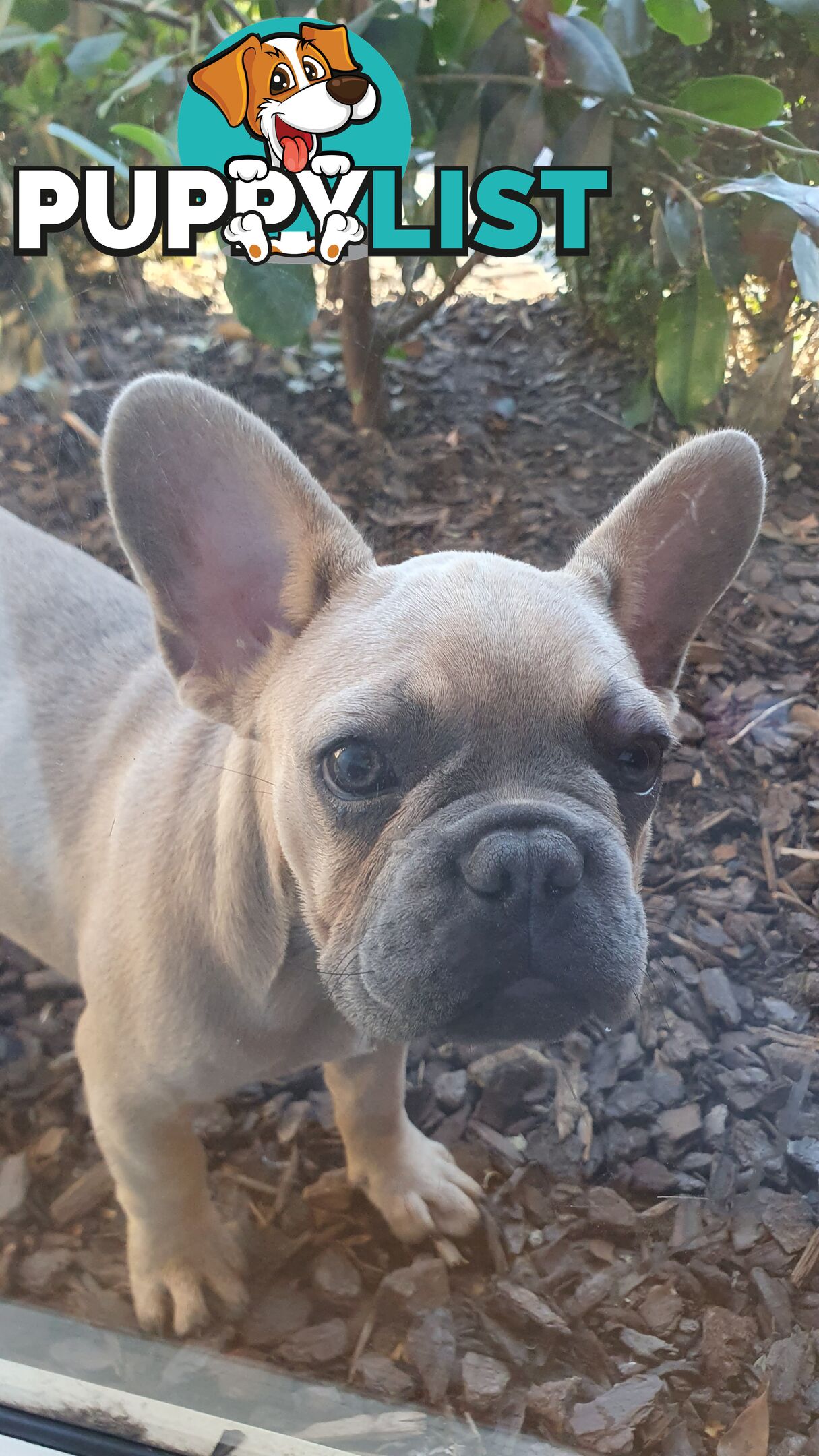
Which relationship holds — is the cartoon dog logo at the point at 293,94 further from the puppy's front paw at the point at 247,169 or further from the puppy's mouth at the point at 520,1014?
the puppy's mouth at the point at 520,1014

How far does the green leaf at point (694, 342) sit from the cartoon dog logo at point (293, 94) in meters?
0.29

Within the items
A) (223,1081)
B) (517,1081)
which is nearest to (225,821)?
(223,1081)

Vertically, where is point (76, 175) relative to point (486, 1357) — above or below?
above

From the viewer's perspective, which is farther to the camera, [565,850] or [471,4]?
[471,4]

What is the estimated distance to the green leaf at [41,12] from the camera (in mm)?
863

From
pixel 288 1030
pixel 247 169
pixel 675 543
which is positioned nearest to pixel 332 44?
pixel 247 169

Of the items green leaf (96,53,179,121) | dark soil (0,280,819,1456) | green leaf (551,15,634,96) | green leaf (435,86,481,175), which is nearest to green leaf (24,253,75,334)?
dark soil (0,280,819,1456)

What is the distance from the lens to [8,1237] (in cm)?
108

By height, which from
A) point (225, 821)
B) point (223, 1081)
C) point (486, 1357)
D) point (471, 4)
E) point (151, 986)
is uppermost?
point (471, 4)

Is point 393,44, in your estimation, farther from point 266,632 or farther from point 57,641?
point 57,641

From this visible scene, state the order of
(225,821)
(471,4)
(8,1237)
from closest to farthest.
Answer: (471,4) → (225,821) → (8,1237)

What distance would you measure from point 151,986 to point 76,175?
73 centimetres

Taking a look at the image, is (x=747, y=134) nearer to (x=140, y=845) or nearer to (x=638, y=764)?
(x=638, y=764)

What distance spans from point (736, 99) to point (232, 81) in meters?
0.40
